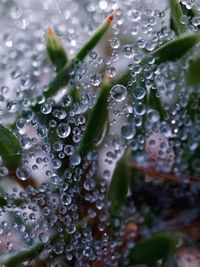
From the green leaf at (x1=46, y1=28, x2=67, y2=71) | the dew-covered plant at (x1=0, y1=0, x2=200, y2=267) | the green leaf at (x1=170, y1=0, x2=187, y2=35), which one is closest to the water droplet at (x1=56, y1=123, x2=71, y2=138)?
the dew-covered plant at (x1=0, y1=0, x2=200, y2=267)

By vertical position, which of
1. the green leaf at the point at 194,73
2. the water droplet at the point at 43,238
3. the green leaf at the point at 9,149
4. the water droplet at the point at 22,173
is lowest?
the water droplet at the point at 43,238

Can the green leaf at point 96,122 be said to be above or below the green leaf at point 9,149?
above

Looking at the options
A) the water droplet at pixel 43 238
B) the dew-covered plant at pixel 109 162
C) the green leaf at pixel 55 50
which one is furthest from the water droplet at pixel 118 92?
the water droplet at pixel 43 238

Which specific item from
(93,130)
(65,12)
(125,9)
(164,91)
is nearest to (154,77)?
(164,91)

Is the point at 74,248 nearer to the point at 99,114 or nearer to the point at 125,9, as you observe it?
the point at 99,114

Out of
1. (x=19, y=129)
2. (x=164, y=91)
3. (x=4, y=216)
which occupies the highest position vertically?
(x=164, y=91)

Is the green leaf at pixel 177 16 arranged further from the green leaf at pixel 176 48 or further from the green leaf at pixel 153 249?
the green leaf at pixel 153 249

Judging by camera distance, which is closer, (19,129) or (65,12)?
(19,129)
